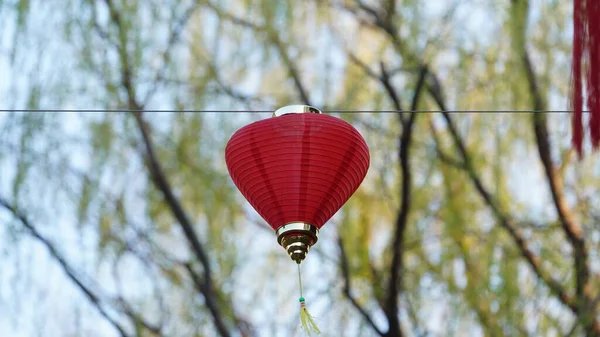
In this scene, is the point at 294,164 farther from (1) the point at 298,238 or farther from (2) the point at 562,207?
(2) the point at 562,207

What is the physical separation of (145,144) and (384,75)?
1014mm

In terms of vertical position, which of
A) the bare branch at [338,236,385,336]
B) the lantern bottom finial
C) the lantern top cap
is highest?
the bare branch at [338,236,385,336]

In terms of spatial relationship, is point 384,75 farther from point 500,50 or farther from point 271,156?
point 271,156

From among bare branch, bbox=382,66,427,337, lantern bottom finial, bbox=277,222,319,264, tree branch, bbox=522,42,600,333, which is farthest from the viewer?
bare branch, bbox=382,66,427,337

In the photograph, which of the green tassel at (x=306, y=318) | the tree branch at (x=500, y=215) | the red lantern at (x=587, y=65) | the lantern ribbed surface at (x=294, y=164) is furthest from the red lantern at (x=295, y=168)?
the tree branch at (x=500, y=215)

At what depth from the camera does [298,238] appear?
2.35 m

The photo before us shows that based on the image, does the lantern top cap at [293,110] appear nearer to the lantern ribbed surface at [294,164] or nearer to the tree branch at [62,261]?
the lantern ribbed surface at [294,164]

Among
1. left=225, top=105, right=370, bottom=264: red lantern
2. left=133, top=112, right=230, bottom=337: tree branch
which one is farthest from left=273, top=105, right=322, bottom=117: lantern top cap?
left=133, top=112, right=230, bottom=337: tree branch

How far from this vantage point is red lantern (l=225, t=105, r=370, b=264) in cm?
237

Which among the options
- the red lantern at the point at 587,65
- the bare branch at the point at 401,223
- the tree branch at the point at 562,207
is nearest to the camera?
the red lantern at the point at 587,65

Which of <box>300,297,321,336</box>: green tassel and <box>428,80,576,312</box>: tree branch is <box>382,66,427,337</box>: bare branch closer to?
<box>428,80,576,312</box>: tree branch

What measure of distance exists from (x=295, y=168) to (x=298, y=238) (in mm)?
156

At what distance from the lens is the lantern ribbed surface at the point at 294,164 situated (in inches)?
93.4

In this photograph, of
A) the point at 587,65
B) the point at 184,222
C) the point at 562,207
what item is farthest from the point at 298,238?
the point at 562,207
